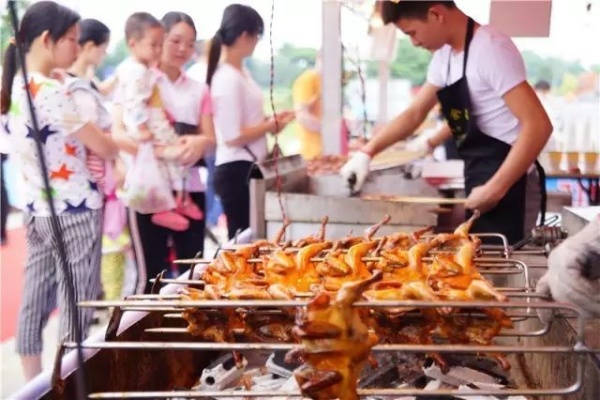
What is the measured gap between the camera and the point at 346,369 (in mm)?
1461

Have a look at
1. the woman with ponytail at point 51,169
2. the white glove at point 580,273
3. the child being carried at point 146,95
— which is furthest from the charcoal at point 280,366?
the child being carried at point 146,95

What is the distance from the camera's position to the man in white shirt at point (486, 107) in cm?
349

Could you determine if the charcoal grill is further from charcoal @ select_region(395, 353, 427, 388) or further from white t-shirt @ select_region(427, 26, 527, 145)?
white t-shirt @ select_region(427, 26, 527, 145)

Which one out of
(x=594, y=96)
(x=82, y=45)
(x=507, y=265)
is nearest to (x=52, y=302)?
(x=82, y=45)

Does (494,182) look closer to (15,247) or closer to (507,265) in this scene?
(507,265)

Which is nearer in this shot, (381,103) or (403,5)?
(403,5)

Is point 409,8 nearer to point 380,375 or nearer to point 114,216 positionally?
point 380,375

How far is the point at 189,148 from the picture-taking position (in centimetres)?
479

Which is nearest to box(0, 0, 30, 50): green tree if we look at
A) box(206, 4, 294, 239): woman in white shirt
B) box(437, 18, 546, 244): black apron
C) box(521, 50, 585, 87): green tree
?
box(206, 4, 294, 239): woman in white shirt

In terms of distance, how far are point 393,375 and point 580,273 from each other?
958 mm

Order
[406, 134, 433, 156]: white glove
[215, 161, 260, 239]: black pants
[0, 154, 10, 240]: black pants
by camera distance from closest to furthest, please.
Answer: [0, 154, 10, 240]: black pants
[215, 161, 260, 239]: black pants
[406, 134, 433, 156]: white glove

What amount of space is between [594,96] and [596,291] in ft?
40.2

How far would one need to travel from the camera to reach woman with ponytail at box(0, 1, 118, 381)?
365 cm

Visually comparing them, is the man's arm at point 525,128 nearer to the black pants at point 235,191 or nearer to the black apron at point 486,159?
the black apron at point 486,159
